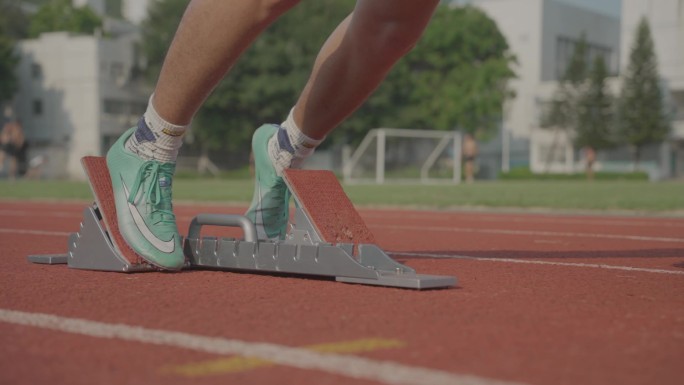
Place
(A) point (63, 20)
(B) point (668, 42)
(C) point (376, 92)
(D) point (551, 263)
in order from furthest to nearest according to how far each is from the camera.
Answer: (A) point (63, 20), (B) point (668, 42), (C) point (376, 92), (D) point (551, 263)

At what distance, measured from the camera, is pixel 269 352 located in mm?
2064

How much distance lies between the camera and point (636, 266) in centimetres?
411

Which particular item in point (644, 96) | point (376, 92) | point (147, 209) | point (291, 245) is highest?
point (644, 96)

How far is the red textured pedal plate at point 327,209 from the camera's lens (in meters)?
3.48

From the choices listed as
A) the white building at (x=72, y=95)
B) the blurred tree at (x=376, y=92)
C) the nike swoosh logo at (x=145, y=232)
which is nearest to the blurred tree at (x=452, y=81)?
the blurred tree at (x=376, y=92)

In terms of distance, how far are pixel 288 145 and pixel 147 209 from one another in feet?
2.08

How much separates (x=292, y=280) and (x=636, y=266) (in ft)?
5.27

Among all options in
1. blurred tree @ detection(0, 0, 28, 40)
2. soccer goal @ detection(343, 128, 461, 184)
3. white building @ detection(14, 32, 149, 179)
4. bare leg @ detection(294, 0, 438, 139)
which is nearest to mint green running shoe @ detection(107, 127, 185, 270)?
bare leg @ detection(294, 0, 438, 139)

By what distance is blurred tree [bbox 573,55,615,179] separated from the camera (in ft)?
201

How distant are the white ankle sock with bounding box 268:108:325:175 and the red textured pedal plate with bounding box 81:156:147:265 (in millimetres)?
649

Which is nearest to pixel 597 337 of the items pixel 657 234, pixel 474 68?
pixel 657 234

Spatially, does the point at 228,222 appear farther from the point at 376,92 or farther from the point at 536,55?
the point at 536,55

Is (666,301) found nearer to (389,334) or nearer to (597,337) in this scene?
(597,337)

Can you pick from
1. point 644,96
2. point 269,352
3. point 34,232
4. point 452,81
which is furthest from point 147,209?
point 644,96
